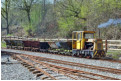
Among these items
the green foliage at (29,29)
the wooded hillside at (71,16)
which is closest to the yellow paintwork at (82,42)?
the wooded hillside at (71,16)

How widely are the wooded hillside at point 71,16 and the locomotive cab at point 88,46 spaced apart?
632 centimetres

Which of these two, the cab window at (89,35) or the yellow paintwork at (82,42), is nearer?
the yellow paintwork at (82,42)

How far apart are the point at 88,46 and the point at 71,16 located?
13.7 meters

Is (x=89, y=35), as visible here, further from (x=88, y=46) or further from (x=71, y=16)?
(x=71, y=16)

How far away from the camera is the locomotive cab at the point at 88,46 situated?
1379 cm

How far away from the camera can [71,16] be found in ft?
91.8

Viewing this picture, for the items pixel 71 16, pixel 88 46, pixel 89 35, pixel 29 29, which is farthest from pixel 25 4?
pixel 88 46

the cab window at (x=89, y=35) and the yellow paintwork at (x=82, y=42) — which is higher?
the cab window at (x=89, y=35)

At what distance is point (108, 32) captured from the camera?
69.2ft

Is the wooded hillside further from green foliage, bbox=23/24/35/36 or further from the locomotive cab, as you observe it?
the locomotive cab

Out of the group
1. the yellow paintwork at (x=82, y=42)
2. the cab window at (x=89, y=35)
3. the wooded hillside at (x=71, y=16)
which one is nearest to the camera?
the yellow paintwork at (x=82, y=42)

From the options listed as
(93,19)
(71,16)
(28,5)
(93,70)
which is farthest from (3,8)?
(93,70)

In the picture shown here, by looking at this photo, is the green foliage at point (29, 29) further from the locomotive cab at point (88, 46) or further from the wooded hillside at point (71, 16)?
the locomotive cab at point (88, 46)

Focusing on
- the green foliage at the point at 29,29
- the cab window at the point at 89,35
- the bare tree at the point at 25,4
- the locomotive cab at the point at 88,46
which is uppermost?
the bare tree at the point at 25,4
